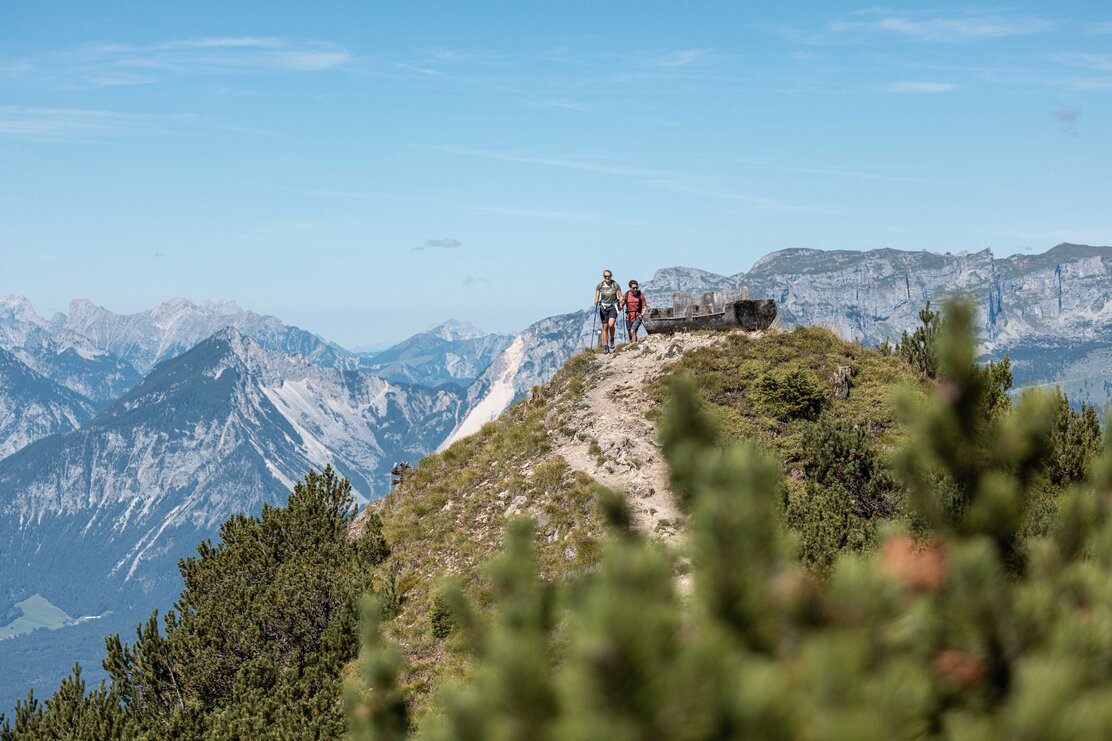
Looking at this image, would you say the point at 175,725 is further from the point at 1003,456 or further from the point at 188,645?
the point at 1003,456

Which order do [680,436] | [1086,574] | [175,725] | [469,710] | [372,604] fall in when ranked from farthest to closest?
1. [175,725]
2. [372,604]
3. [680,436]
4. [1086,574]
5. [469,710]

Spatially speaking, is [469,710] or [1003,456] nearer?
[469,710]

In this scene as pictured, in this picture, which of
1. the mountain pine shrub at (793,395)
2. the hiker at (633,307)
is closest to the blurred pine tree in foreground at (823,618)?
the mountain pine shrub at (793,395)

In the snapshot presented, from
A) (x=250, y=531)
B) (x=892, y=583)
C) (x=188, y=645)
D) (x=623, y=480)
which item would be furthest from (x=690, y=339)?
(x=892, y=583)

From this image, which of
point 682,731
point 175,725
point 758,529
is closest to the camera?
point 682,731

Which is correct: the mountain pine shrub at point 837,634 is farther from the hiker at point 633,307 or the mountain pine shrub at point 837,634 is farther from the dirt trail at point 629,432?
the hiker at point 633,307

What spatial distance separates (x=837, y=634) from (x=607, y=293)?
40072 millimetres

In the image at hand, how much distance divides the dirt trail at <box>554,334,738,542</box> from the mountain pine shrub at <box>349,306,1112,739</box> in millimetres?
21684

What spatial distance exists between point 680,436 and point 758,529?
177 centimetres

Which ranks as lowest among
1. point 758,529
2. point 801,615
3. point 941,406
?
point 801,615

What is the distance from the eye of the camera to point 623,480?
3275 centimetres

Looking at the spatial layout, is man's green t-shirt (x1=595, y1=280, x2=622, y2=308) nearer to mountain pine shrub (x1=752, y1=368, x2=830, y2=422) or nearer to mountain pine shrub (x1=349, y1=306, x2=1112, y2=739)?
mountain pine shrub (x1=752, y1=368, x2=830, y2=422)

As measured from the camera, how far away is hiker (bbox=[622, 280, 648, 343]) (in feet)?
150

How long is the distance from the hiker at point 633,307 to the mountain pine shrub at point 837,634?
39.1 m
